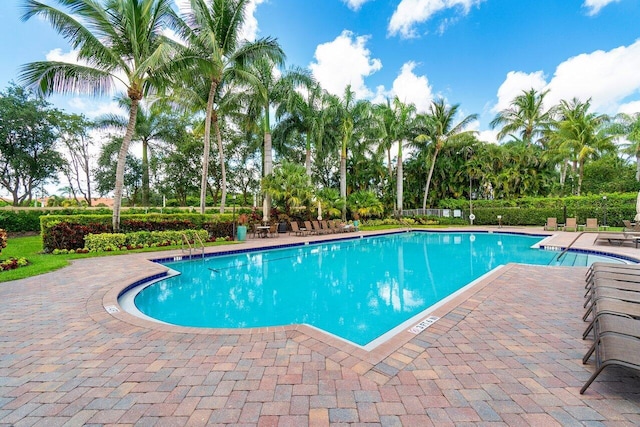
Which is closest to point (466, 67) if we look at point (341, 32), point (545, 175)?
point (341, 32)

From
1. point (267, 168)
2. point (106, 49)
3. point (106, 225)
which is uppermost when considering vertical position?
point (106, 49)

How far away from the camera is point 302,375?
252 centimetres

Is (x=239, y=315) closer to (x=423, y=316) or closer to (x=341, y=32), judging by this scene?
(x=423, y=316)

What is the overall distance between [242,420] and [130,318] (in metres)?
2.87

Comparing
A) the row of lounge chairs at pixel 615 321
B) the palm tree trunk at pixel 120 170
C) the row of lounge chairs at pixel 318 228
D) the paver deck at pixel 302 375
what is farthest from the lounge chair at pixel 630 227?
the palm tree trunk at pixel 120 170

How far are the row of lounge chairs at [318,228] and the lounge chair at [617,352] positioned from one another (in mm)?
15171

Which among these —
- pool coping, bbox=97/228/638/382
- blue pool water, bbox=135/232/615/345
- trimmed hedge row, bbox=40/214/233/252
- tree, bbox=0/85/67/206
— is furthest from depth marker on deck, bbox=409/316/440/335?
tree, bbox=0/85/67/206

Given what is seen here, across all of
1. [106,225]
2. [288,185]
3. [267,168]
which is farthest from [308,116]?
[106,225]

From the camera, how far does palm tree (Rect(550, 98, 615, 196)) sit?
68.8 ft

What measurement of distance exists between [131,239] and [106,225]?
128 cm

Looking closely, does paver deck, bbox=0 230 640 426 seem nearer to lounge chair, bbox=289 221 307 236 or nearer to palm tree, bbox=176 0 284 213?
palm tree, bbox=176 0 284 213

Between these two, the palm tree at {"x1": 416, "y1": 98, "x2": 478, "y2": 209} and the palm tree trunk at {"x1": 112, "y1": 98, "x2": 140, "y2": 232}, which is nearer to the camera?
the palm tree trunk at {"x1": 112, "y1": 98, "x2": 140, "y2": 232}

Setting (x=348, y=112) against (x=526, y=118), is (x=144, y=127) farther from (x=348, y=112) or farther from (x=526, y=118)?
(x=526, y=118)

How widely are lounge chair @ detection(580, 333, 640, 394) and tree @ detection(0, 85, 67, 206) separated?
2680 cm
